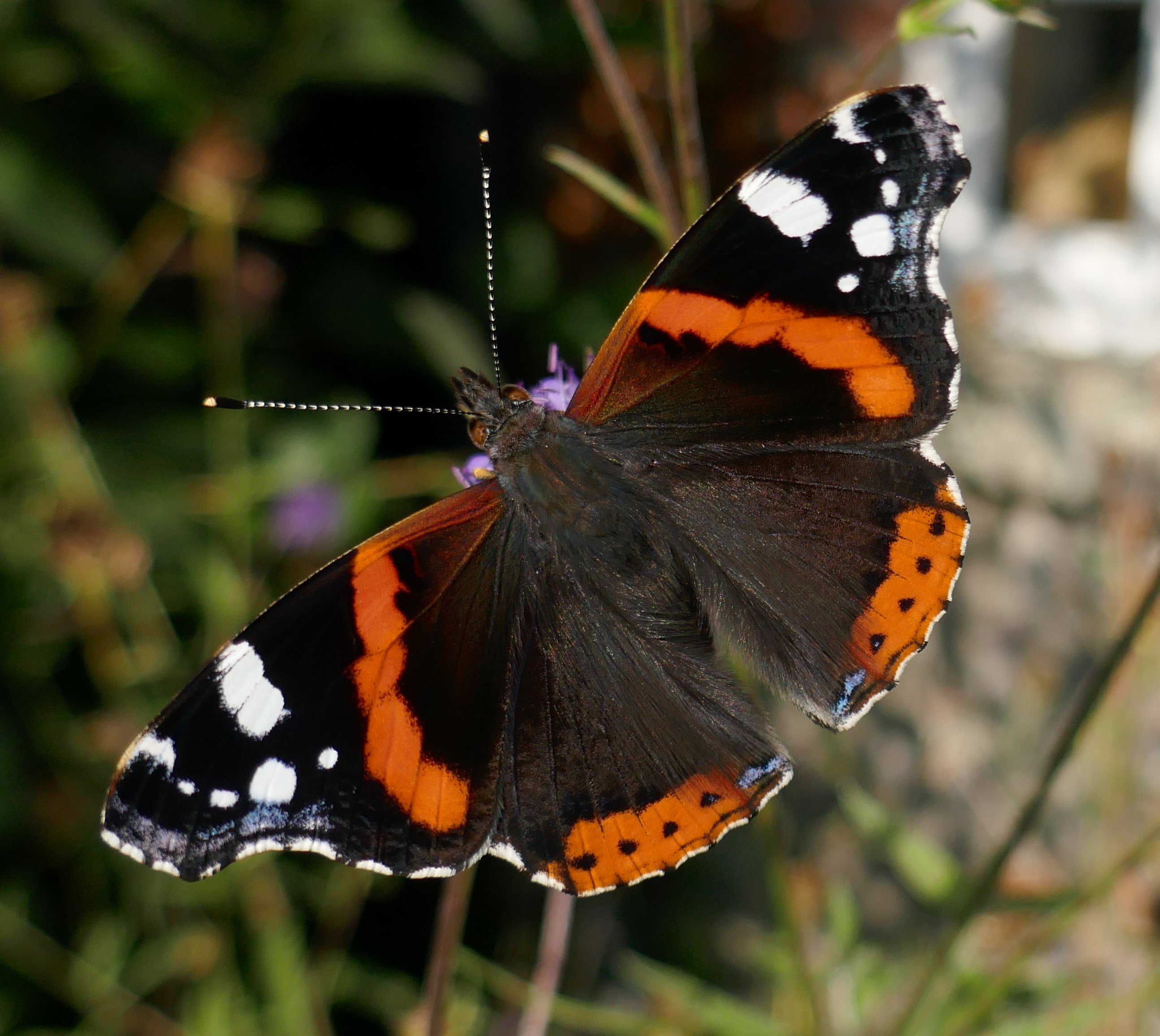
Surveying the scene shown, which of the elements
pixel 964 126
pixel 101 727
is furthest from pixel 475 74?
pixel 101 727

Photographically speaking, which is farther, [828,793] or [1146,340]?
[828,793]

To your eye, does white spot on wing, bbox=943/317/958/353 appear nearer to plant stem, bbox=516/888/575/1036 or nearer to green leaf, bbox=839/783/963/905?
green leaf, bbox=839/783/963/905

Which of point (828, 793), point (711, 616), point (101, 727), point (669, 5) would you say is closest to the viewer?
point (669, 5)

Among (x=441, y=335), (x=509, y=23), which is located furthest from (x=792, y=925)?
(x=509, y=23)

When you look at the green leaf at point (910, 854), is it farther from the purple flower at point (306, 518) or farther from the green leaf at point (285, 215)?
the green leaf at point (285, 215)

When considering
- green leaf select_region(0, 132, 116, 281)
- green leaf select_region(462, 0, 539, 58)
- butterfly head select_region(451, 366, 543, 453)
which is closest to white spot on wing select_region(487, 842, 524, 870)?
butterfly head select_region(451, 366, 543, 453)

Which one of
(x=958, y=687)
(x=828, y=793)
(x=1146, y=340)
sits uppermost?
(x=1146, y=340)

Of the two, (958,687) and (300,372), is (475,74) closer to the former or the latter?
(300,372)

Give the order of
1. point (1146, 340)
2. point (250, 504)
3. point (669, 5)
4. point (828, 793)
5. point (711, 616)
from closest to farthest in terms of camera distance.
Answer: point (669, 5) < point (711, 616) < point (250, 504) < point (1146, 340) < point (828, 793)
